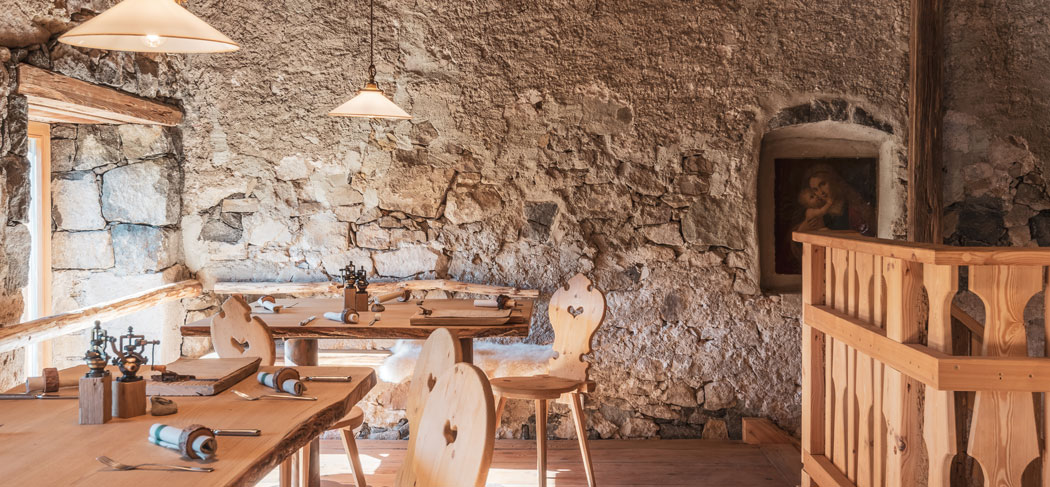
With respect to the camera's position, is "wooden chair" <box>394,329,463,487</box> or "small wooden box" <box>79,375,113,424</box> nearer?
"small wooden box" <box>79,375,113,424</box>

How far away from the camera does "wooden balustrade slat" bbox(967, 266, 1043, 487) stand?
87.4 inches

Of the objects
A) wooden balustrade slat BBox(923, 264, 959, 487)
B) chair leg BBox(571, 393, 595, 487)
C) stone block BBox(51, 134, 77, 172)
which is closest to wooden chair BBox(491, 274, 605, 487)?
chair leg BBox(571, 393, 595, 487)

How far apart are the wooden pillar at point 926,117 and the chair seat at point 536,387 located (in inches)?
86.3

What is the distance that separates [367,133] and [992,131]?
11.5ft

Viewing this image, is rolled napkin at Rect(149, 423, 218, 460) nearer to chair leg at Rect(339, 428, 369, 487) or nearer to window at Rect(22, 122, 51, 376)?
chair leg at Rect(339, 428, 369, 487)

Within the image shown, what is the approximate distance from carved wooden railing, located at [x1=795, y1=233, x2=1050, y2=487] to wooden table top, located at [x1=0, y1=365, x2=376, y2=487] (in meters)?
1.58

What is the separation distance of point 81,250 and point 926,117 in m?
4.65

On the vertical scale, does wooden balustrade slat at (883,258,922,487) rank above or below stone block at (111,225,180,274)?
below

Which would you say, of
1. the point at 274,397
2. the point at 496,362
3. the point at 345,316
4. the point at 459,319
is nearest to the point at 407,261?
the point at 496,362

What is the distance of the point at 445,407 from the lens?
1.76 m

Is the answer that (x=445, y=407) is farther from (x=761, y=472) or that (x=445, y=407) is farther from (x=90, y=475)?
(x=761, y=472)

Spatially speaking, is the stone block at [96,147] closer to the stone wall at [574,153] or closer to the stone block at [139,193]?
the stone block at [139,193]

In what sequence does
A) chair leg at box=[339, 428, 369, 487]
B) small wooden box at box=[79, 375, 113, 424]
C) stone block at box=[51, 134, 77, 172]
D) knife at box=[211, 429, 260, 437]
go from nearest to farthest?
knife at box=[211, 429, 260, 437], small wooden box at box=[79, 375, 113, 424], chair leg at box=[339, 428, 369, 487], stone block at box=[51, 134, 77, 172]

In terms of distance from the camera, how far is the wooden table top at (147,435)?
1.58m
